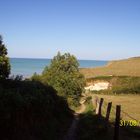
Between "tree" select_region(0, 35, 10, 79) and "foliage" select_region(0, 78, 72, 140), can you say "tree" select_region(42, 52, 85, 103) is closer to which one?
"tree" select_region(0, 35, 10, 79)

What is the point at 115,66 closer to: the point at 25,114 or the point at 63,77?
the point at 63,77

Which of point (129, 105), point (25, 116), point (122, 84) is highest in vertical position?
point (25, 116)

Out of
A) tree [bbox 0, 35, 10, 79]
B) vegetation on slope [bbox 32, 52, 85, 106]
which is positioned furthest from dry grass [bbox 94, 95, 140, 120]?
tree [bbox 0, 35, 10, 79]

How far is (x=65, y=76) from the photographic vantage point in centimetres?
4375

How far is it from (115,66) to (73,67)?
222 ft

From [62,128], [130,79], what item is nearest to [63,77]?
[62,128]

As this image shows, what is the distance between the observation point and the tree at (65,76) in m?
43.3

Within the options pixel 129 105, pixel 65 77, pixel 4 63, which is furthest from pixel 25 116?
pixel 129 105

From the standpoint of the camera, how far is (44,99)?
21.1m

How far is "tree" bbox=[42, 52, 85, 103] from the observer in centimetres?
4334

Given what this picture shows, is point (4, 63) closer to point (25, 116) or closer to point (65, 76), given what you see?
point (65, 76)

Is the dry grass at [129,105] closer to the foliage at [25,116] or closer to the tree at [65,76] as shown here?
the tree at [65,76]

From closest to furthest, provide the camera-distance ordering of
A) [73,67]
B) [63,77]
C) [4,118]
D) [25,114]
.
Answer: [4,118] → [25,114] → [63,77] → [73,67]

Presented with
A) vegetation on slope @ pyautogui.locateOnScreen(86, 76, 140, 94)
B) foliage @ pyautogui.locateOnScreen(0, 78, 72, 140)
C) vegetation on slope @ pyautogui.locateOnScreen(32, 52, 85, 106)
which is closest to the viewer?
foliage @ pyautogui.locateOnScreen(0, 78, 72, 140)
